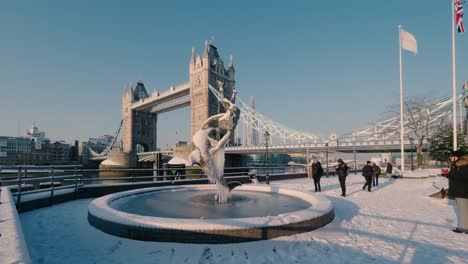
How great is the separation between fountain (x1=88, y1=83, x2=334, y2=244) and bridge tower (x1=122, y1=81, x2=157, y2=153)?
91640mm

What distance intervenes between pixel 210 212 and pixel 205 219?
1479 mm

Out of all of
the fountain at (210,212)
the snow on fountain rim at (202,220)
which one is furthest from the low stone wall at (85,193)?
the snow on fountain rim at (202,220)

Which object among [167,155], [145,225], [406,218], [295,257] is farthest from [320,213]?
[167,155]

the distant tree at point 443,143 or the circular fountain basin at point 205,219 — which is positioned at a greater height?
the distant tree at point 443,143

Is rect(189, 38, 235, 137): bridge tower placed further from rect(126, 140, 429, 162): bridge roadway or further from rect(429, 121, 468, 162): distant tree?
rect(429, 121, 468, 162): distant tree

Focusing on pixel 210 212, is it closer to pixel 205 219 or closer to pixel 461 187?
pixel 205 219

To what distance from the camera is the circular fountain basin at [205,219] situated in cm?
456

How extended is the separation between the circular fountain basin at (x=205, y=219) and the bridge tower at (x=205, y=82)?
59799 mm

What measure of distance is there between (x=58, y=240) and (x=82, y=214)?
7.47 ft

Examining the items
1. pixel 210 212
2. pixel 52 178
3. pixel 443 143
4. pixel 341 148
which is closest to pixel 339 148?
pixel 341 148

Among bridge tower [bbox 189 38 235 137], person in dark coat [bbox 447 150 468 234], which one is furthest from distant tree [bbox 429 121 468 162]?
bridge tower [bbox 189 38 235 137]

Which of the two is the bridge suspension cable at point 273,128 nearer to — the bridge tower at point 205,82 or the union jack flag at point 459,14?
the bridge tower at point 205,82

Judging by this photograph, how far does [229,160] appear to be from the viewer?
56781 millimetres

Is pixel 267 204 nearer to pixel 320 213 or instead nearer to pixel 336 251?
pixel 320 213
